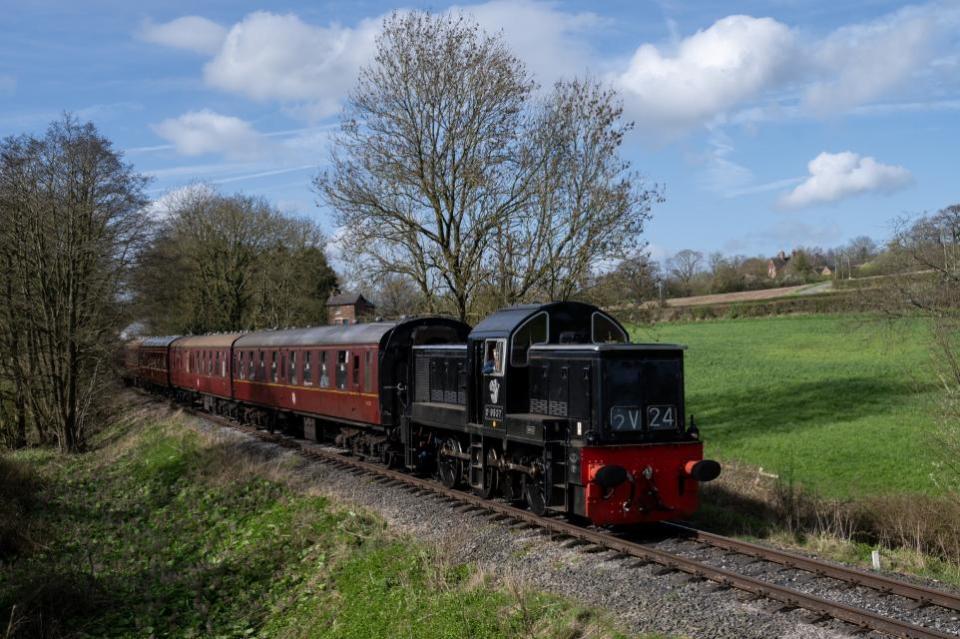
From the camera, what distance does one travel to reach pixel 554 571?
1006cm

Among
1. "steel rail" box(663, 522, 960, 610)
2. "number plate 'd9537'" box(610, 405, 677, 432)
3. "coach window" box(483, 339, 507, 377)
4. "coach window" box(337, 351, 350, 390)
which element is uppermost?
"coach window" box(483, 339, 507, 377)

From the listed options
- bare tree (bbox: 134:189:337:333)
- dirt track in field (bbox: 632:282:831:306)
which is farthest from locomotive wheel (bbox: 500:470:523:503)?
dirt track in field (bbox: 632:282:831:306)

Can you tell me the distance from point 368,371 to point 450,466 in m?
3.93

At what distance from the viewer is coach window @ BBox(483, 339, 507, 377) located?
1362cm

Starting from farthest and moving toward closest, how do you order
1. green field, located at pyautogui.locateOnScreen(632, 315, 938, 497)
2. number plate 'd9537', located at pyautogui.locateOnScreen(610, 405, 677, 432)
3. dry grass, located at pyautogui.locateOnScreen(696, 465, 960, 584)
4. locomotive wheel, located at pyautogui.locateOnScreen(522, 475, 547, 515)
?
green field, located at pyautogui.locateOnScreen(632, 315, 938, 497), locomotive wheel, located at pyautogui.locateOnScreen(522, 475, 547, 515), number plate 'd9537', located at pyautogui.locateOnScreen(610, 405, 677, 432), dry grass, located at pyautogui.locateOnScreen(696, 465, 960, 584)

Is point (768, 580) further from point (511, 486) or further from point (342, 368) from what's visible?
point (342, 368)

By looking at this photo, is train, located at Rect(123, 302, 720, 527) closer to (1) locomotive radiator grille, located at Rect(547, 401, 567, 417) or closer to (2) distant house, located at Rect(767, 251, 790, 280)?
Answer: (1) locomotive radiator grille, located at Rect(547, 401, 567, 417)

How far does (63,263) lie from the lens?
2642cm

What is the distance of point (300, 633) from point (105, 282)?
2051 centimetres

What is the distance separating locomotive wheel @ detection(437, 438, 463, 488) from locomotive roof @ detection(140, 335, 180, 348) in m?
29.2

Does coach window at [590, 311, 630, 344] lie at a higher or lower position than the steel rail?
higher

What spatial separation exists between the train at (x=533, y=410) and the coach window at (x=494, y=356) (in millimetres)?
29

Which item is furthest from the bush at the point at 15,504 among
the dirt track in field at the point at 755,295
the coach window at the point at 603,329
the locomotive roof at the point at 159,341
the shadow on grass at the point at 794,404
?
the dirt track in field at the point at 755,295

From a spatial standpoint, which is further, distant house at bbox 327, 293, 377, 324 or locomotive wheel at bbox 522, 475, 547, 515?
distant house at bbox 327, 293, 377, 324
